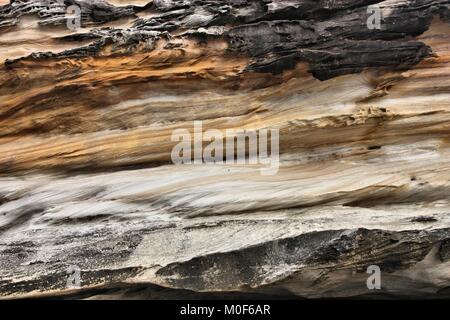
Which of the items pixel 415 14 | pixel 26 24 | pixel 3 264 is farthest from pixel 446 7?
pixel 3 264

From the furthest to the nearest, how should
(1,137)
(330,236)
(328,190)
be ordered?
(1,137)
(328,190)
(330,236)

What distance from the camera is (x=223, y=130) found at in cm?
577

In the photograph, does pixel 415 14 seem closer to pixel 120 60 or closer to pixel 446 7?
pixel 446 7

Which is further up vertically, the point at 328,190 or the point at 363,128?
the point at 363,128

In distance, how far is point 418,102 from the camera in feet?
18.8

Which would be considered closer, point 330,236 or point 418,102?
point 330,236

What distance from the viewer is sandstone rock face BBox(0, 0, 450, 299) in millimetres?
5340

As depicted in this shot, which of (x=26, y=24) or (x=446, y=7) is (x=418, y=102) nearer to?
(x=446, y=7)

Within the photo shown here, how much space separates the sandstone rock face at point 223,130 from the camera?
5.34 meters

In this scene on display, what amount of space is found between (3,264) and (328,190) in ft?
10.8

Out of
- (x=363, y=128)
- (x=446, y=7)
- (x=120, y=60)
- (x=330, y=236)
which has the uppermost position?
(x=446, y=7)

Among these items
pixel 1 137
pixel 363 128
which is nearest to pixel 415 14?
pixel 363 128

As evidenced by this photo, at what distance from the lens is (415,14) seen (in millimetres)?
5809

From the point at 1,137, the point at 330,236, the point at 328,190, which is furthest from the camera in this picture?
the point at 1,137
